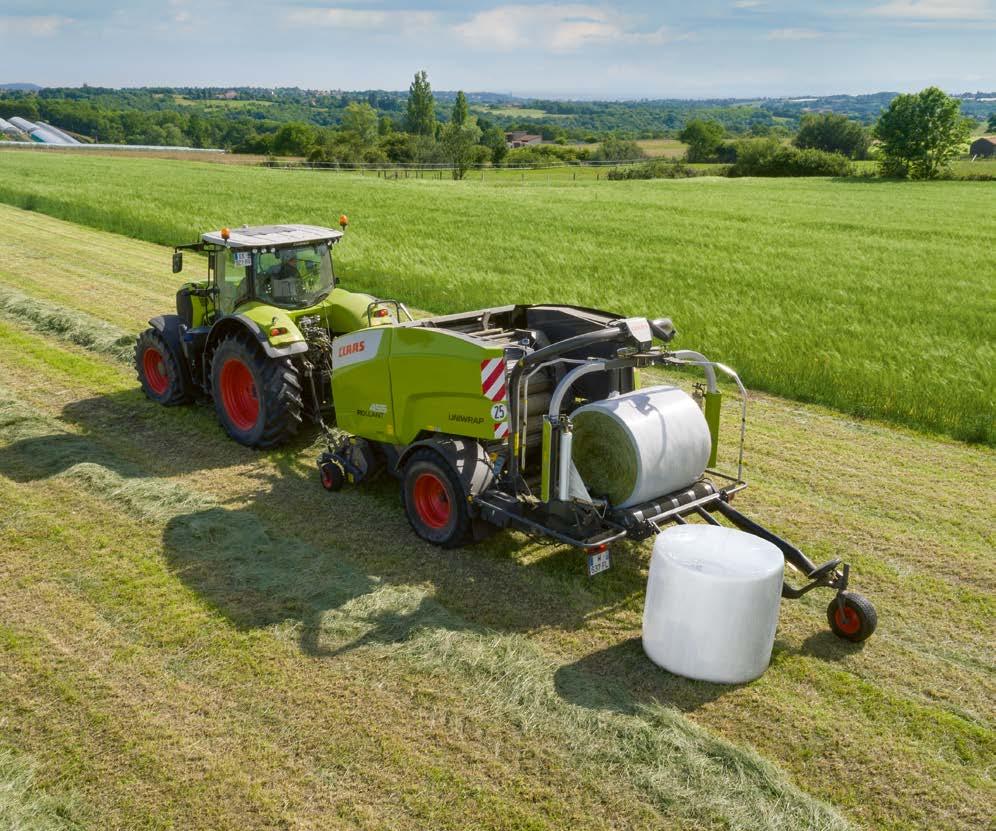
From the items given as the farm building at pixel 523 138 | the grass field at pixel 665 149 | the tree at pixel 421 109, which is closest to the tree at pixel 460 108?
the tree at pixel 421 109

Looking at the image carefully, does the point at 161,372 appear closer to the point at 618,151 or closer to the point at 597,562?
the point at 597,562

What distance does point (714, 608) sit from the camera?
5273 millimetres

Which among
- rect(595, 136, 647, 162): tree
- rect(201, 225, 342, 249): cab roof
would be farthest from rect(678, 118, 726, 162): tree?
rect(201, 225, 342, 249): cab roof

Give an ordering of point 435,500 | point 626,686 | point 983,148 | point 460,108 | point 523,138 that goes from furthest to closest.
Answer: point 523,138 → point 983,148 → point 460,108 → point 435,500 → point 626,686

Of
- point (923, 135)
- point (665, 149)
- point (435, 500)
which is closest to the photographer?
point (435, 500)

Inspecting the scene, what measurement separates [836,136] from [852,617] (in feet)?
324

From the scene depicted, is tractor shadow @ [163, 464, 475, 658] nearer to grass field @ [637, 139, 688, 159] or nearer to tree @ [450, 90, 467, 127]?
tree @ [450, 90, 467, 127]

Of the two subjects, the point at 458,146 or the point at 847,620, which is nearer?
the point at 847,620

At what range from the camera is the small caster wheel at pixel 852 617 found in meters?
5.83

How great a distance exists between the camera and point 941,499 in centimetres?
837

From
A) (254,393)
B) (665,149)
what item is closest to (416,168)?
(665,149)

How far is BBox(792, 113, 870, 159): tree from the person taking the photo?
93062 millimetres

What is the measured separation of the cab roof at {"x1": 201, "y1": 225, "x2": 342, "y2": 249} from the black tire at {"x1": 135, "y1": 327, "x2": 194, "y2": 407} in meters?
1.53

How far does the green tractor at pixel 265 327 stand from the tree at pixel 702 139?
8042cm
